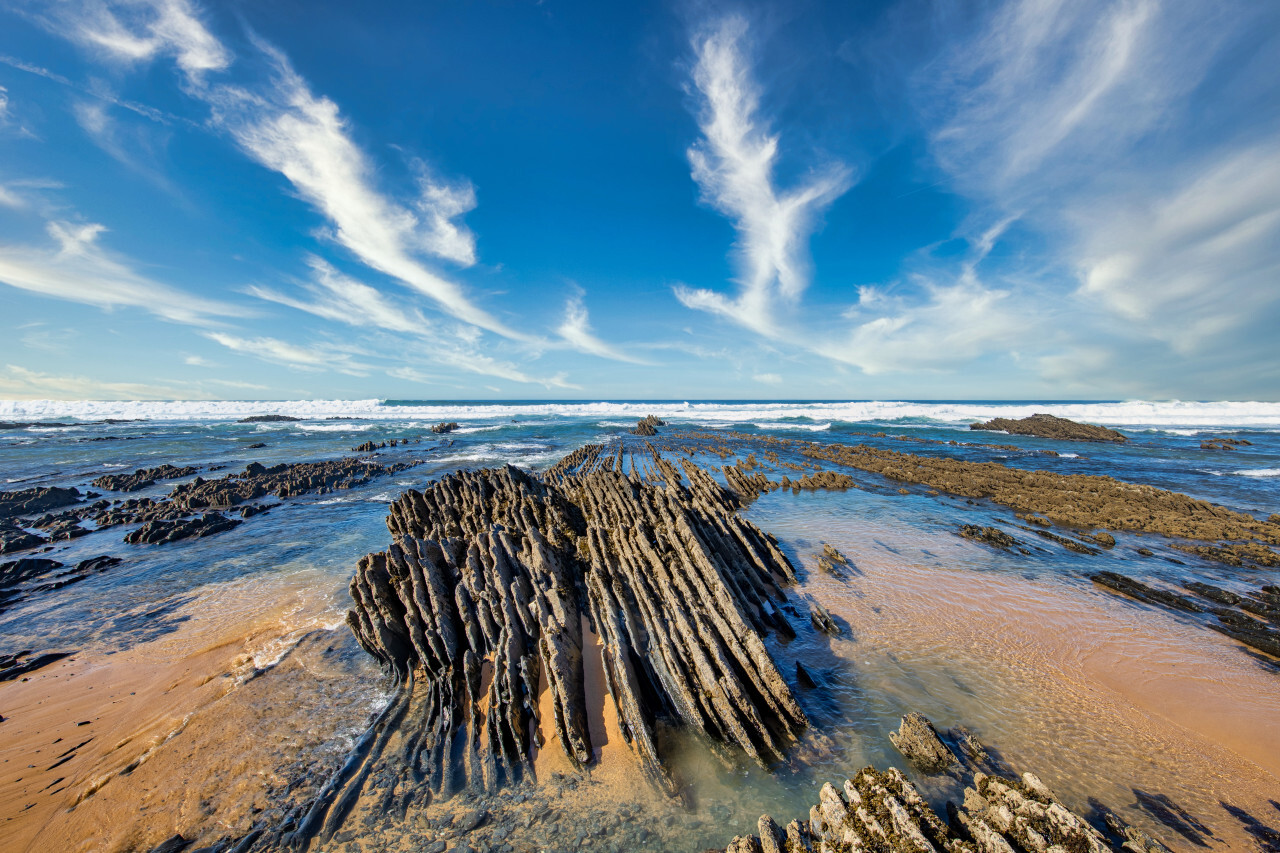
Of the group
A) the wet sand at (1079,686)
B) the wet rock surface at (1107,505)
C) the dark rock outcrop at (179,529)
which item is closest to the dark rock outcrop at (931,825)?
the wet sand at (1079,686)

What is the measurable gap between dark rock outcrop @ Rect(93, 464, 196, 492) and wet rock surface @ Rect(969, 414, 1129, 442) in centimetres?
8865

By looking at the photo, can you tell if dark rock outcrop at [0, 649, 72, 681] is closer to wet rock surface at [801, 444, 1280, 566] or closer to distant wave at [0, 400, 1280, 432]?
wet rock surface at [801, 444, 1280, 566]

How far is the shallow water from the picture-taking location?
5629 mm

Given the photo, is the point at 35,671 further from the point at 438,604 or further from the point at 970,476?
the point at 970,476

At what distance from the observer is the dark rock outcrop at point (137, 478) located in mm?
26297

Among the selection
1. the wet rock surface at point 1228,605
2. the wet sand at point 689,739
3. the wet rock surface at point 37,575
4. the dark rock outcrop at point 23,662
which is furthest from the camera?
the wet rock surface at point 37,575

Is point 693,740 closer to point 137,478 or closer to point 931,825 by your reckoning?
point 931,825

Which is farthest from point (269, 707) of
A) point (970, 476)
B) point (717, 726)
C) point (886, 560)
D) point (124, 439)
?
point (124, 439)

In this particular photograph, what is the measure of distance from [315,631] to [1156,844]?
14426 mm

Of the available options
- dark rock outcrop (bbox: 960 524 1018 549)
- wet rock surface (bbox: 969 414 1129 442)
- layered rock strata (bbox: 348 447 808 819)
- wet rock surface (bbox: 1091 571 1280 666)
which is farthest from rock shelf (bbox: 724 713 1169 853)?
wet rock surface (bbox: 969 414 1129 442)

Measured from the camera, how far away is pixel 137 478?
1101 inches

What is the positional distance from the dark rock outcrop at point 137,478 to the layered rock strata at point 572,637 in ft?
99.0

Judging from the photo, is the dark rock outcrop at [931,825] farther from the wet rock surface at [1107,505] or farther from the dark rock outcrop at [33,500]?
the dark rock outcrop at [33,500]

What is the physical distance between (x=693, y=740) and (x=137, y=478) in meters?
40.3
